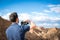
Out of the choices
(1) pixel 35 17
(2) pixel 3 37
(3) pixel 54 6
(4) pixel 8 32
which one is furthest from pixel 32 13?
(4) pixel 8 32

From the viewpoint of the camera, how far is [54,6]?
562 centimetres

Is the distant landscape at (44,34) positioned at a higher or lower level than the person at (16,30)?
lower

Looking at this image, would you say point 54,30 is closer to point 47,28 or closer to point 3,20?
point 47,28

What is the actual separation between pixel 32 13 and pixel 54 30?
0.74 m

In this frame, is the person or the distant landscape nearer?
the person

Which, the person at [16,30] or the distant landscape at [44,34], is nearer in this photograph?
the person at [16,30]

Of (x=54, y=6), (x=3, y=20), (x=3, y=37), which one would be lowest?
(x=3, y=37)

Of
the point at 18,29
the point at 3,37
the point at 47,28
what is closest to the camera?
the point at 18,29

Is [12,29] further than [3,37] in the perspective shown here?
No

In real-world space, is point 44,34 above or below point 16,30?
below

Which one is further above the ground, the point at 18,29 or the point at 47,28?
the point at 18,29

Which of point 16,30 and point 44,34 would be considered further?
point 44,34

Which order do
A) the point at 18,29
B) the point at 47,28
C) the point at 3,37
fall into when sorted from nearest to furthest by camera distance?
Result: 1. the point at 18,29
2. the point at 47,28
3. the point at 3,37

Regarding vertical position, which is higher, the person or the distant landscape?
Answer: the person
